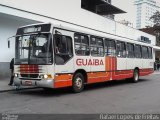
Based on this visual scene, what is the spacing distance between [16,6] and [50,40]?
25.7 ft

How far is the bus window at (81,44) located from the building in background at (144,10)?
104 metres

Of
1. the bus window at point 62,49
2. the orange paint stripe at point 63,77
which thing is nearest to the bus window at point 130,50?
the bus window at point 62,49

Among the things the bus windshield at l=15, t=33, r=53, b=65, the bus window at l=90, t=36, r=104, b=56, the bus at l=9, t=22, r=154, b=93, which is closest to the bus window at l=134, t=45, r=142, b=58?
the bus at l=9, t=22, r=154, b=93

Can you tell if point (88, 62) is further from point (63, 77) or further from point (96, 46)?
point (63, 77)

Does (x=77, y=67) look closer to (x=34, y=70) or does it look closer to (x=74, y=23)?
(x=34, y=70)

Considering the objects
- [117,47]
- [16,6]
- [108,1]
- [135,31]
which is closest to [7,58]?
[16,6]

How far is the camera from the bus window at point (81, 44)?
14.2 meters

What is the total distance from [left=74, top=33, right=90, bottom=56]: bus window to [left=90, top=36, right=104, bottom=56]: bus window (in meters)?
0.50

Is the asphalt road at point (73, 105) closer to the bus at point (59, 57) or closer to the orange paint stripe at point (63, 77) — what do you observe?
the orange paint stripe at point (63, 77)

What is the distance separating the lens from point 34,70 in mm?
12633

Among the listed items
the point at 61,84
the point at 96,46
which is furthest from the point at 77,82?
the point at 96,46

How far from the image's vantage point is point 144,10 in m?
118

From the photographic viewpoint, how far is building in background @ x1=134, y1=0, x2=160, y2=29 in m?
117

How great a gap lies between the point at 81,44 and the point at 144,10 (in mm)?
107835
